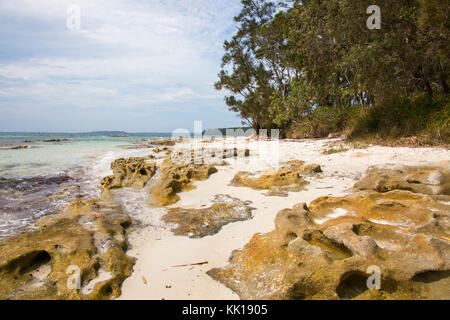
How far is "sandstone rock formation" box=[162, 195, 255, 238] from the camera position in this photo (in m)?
3.31

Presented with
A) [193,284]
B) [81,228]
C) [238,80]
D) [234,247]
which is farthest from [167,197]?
[238,80]

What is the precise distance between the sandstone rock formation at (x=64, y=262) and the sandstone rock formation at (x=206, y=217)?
814 millimetres

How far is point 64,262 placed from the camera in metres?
2.41

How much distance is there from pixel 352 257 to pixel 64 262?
2.66 m

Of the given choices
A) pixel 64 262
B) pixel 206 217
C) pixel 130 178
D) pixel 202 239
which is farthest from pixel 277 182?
pixel 130 178

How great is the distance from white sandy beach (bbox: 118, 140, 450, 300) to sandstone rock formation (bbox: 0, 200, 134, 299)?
19cm

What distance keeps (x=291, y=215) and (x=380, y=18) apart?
8.00 m

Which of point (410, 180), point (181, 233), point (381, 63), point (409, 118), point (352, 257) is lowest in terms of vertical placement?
point (181, 233)

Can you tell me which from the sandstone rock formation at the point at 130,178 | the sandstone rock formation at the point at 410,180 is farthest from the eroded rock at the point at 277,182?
the sandstone rock formation at the point at 130,178

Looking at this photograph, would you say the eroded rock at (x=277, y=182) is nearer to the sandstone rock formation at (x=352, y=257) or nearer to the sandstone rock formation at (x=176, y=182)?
the sandstone rock formation at (x=176, y=182)

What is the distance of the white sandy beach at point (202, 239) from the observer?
2.11m

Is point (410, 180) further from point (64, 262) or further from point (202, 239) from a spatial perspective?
point (64, 262)

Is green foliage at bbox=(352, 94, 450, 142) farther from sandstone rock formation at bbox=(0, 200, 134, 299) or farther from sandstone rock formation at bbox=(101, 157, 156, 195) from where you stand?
sandstone rock formation at bbox=(0, 200, 134, 299)
